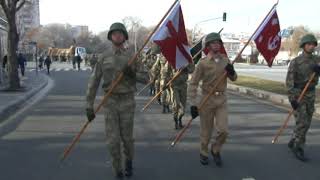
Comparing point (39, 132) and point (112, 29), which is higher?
point (112, 29)

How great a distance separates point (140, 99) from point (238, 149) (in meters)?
10.5

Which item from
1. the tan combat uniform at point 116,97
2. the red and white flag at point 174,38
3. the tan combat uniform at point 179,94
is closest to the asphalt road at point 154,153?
the tan combat uniform at point 179,94

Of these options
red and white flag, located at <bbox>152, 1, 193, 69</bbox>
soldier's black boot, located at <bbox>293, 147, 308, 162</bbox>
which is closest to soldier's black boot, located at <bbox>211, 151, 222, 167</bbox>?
soldier's black boot, located at <bbox>293, 147, 308, 162</bbox>

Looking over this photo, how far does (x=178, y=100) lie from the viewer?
1185cm

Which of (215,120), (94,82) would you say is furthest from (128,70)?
(215,120)

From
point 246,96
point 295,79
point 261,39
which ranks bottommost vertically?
point 246,96

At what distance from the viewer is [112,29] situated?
22.3 feet

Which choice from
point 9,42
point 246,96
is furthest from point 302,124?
point 9,42

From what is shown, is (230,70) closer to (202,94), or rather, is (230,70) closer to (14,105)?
(202,94)

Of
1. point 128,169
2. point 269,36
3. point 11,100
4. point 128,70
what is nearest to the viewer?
point 128,70

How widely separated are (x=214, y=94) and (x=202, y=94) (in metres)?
0.28

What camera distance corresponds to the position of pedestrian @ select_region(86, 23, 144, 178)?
6867mm

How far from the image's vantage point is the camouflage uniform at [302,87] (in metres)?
8.30

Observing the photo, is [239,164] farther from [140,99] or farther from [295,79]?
[140,99]
